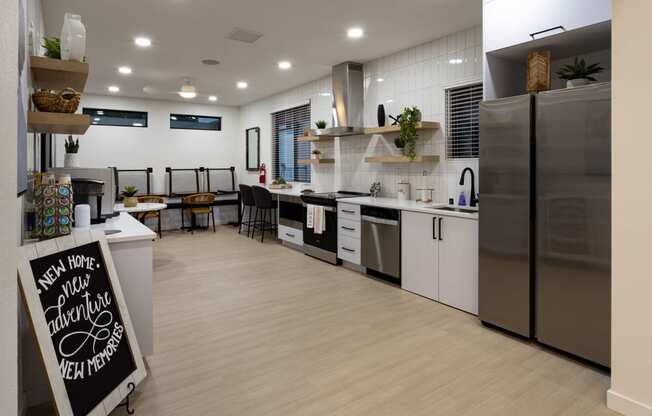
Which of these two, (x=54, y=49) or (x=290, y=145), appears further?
(x=290, y=145)

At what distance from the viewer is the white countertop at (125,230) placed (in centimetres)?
236

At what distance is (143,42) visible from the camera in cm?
468

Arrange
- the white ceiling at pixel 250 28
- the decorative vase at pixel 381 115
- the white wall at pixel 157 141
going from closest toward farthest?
the white ceiling at pixel 250 28 → the decorative vase at pixel 381 115 → the white wall at pixel 157 141

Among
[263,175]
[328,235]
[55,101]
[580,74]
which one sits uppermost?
[580,74]

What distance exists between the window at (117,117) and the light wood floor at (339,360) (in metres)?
5.00

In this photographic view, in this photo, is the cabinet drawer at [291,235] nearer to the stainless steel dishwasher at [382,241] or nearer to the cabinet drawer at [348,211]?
the cabinet drawer at [348,211]

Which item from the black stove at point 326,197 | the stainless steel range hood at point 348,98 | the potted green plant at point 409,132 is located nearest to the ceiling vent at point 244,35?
the stainless steel range hood at point 348,98

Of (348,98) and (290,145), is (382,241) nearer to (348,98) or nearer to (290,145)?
(348,98)

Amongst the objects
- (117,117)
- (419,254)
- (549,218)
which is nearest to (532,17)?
(549,218)

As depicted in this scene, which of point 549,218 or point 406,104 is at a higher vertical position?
point 406,104

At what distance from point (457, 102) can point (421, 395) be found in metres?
3.18

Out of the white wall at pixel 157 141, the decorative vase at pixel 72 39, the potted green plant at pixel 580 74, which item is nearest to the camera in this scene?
the decorative vase at pixel 72 39

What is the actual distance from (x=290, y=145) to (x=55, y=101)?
5.49m
